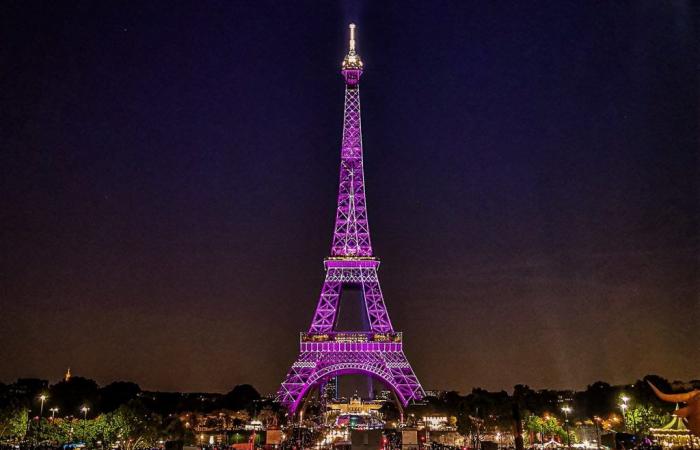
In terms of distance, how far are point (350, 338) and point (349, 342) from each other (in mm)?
928

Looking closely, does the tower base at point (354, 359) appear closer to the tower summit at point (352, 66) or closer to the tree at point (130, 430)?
the tree at point (130, 430)

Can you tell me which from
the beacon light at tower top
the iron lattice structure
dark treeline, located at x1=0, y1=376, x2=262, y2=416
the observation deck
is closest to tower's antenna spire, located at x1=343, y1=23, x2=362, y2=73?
the beacon light at tower top

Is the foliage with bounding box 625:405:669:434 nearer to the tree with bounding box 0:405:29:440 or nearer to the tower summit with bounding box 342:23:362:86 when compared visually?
the tree with bounding box 0:405:29:440

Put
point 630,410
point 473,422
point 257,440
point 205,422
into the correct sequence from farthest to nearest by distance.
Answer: point 205,422 → point 473,422 → point 630,410 → point 257,440

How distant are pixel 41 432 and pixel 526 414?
170 feet

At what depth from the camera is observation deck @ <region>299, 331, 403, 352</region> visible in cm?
8606

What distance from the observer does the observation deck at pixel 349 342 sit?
86.1 meters

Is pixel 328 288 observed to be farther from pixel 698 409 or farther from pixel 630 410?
pixel 698 409

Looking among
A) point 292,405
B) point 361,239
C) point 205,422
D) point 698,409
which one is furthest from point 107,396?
point 698,409

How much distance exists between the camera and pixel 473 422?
7981cm

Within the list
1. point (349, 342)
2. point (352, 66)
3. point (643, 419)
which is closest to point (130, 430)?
point (349, 342)

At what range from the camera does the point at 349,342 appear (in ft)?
285

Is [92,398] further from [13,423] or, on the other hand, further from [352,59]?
[352,59]

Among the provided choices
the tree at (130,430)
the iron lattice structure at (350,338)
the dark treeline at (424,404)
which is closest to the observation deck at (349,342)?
the iron lattice structure at (350,338)
